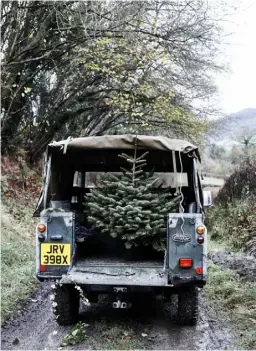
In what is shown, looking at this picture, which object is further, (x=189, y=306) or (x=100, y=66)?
(x=100, y=66)

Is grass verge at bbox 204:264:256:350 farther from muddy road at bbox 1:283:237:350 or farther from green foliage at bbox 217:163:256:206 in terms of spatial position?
green foliage at bbox 217:163:256:206

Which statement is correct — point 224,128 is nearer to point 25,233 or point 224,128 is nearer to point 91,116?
point 91,116

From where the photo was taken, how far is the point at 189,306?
6.46 m

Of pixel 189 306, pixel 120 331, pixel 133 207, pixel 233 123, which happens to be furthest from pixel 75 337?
pixel 233 123

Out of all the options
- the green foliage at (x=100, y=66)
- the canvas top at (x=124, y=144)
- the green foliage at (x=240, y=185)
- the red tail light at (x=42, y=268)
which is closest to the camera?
the red tail light at (x=42, y=268)

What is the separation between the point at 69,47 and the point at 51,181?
914cm

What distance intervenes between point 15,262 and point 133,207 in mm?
4222

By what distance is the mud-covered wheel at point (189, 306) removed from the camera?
646 cm

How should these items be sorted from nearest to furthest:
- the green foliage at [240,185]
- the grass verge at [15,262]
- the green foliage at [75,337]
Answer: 1. the green foliage at [75,337]
2. the grass verge at [15,262]
3. the green foliage at [240,185]

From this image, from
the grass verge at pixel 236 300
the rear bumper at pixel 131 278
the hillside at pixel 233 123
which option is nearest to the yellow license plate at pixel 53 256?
the rear bumper at pixel 131 278

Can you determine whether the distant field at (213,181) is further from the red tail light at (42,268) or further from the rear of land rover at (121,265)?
the red tail light at (42,268)

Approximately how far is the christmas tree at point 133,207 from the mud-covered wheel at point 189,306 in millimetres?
672

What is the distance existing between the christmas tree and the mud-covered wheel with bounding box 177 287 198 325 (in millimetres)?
672

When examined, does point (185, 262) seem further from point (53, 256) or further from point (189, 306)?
point (53, 256)
